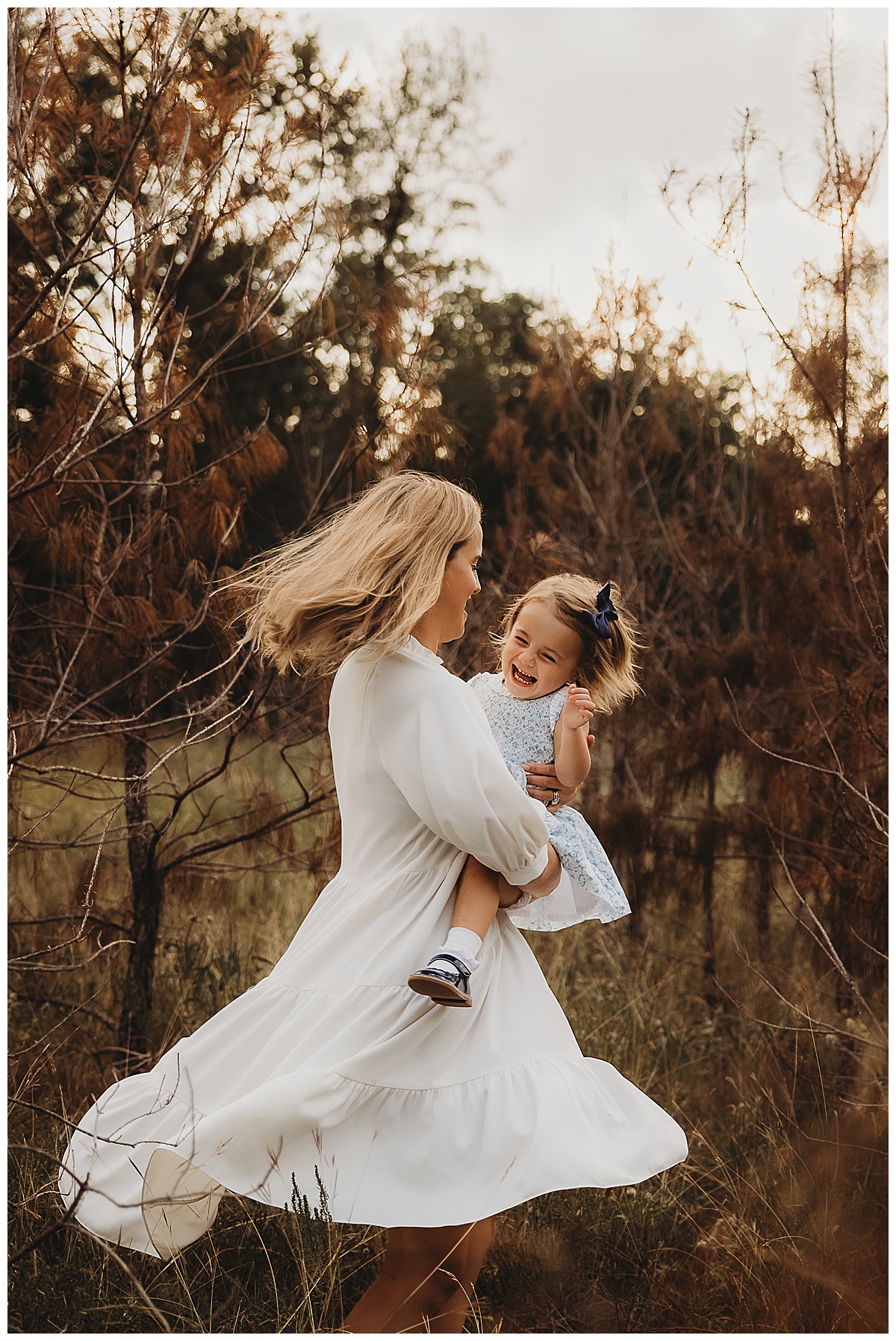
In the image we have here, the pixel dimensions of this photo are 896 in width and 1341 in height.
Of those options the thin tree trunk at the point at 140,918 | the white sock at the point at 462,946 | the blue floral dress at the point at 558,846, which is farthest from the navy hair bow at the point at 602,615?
the thin tree trunk at the point at 140,918

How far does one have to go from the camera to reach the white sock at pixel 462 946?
1692mm

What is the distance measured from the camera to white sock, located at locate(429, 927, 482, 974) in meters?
1.69

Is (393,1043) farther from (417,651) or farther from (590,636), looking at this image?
(590,636)

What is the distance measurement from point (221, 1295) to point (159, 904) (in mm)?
1162

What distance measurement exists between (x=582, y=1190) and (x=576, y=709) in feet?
5.53

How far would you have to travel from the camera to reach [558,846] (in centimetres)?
201

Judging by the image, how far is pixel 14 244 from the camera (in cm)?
312

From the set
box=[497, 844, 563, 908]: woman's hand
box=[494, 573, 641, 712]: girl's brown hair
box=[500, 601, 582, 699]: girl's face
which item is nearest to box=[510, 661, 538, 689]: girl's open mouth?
box=[500, 601, 582, 699]: girl's face

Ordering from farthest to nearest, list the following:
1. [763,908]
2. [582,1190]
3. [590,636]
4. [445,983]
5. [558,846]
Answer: [763,908] → [582,1190] → [590,636] → [558,846] → [445,983]

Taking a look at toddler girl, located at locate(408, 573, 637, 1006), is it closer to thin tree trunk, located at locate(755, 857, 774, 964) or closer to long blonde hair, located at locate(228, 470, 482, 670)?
long blonde hair, located at locate(228, 470, 482, 670)

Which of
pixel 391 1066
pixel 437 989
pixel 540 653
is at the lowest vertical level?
pixel 391 1066

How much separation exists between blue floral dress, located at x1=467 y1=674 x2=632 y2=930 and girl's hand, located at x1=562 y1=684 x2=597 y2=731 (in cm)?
11

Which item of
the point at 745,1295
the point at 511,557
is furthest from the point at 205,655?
the point at 745,1295

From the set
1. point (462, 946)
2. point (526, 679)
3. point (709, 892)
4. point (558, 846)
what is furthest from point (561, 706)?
point (709, 892)
